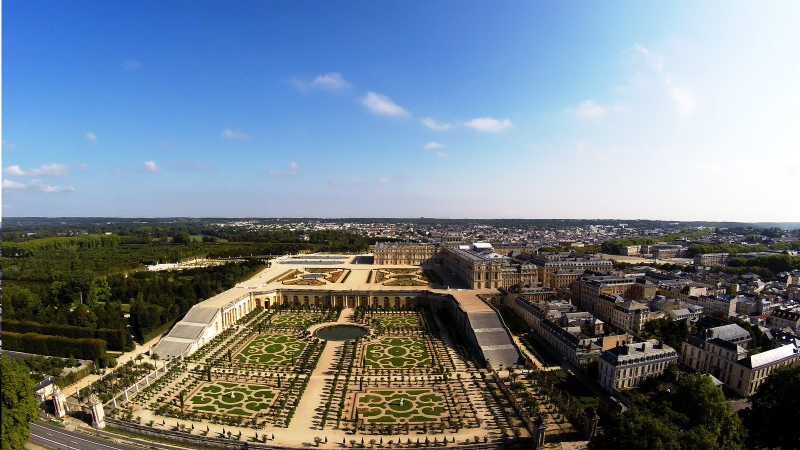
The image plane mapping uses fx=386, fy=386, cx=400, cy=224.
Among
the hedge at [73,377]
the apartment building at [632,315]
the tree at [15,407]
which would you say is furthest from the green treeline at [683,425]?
the hedge at [73,377]

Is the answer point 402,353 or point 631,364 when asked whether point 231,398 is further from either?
point 631,364

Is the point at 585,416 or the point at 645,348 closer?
the point at 585,416

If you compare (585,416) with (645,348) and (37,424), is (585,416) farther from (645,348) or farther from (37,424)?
(37,424)

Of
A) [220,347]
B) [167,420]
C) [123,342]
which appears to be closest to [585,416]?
[167,420]

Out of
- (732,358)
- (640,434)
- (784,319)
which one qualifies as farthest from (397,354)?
(784,319)

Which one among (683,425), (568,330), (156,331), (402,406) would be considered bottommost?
(402,406)

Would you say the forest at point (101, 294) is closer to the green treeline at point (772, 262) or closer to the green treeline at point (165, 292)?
the green treeline at point (165, 292)

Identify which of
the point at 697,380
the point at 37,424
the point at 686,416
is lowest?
the point at 37,424
